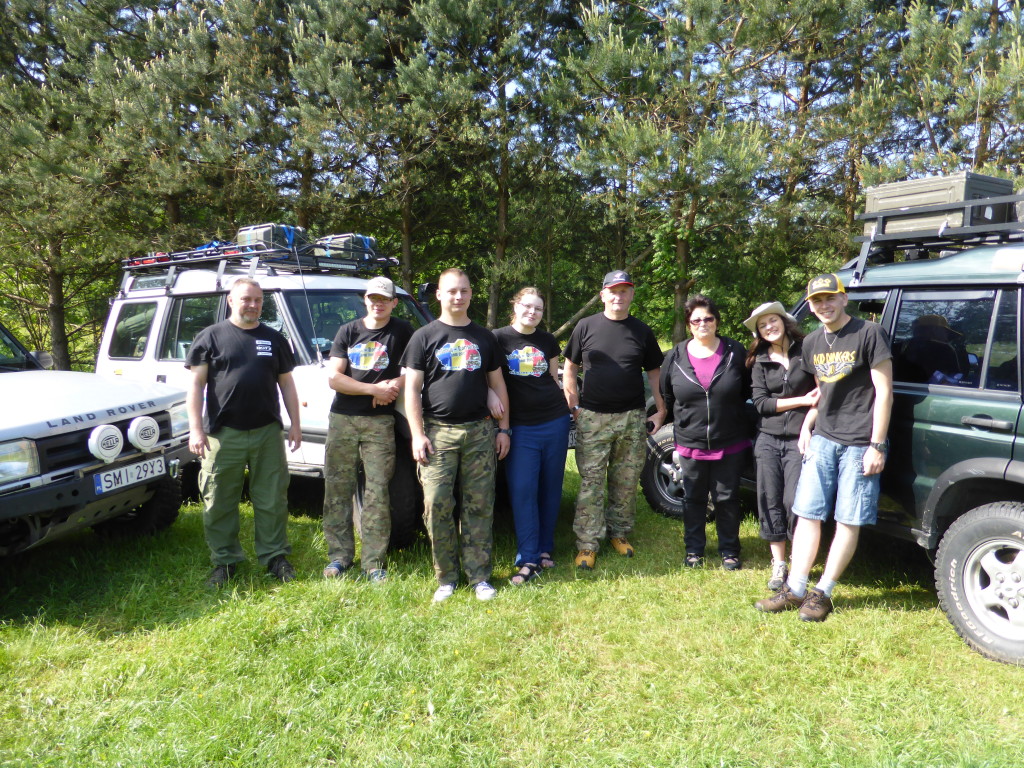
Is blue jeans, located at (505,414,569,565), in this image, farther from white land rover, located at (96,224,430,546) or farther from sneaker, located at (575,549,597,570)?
white land rover, located at (96,224,430,546)

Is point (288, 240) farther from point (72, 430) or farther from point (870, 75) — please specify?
point (870, 75)

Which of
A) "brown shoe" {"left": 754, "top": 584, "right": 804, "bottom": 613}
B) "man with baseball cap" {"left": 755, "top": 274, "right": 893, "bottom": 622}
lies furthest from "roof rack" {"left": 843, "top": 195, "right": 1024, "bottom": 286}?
"brown shoe" {"left": 754, "top": 584, "right": 804, "bottom": 613}

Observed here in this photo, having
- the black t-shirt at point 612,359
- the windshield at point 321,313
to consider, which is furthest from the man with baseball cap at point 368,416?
the black t-shirt at point 612,359

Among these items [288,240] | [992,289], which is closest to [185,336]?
[288,240]

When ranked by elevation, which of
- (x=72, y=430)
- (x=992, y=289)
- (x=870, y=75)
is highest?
(x=870, y=75)

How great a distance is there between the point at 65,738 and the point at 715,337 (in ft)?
12.7

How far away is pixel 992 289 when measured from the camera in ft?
10.7

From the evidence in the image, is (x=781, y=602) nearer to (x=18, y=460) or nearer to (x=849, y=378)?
(x=849, y=378)

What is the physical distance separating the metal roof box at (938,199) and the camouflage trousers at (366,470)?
10.6 ft

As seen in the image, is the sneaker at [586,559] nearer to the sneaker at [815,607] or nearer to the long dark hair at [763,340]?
the sneaker at [815,607]

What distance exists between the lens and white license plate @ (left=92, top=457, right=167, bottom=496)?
3.75m

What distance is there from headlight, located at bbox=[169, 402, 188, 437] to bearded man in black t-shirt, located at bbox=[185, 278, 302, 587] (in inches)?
26.8

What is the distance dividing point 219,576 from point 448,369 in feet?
6.38

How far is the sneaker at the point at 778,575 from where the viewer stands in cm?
394
